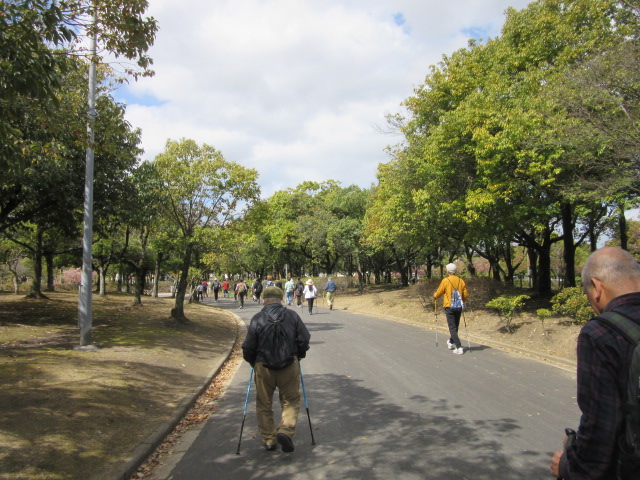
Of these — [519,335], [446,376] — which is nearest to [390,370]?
[446,376]

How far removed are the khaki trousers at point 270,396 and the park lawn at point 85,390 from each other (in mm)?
1370

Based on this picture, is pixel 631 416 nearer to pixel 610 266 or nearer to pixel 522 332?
pixel 610 266

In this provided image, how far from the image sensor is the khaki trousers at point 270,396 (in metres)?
4.48

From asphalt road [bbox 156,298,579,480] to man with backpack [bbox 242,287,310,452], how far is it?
11.8 inches

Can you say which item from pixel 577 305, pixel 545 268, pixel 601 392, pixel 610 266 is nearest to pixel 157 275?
pixel 545 268

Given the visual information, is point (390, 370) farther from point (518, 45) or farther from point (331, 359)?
point (518, 45)

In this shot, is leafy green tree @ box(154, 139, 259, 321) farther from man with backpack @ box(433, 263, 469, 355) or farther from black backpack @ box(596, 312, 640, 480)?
black backpack @ box(596, 312, 640, 480)

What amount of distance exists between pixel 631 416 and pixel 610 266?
0.66 metres

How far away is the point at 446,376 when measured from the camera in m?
7.55

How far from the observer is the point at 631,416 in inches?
64.0

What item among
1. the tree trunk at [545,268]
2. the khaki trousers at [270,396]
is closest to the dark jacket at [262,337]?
the khaki trousers at [270,396]

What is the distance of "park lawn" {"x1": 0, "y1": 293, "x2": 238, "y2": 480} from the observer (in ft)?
13.4

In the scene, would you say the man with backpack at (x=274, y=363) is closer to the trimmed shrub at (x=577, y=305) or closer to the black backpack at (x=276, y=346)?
the black backpack at (x=276, y=346)

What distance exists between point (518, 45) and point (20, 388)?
18.0 m
